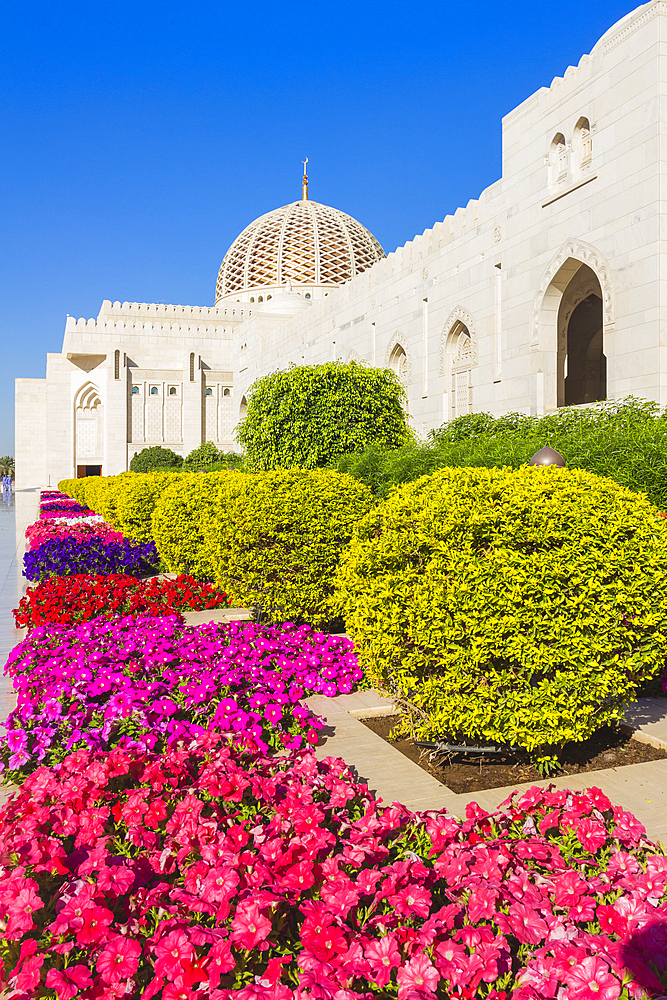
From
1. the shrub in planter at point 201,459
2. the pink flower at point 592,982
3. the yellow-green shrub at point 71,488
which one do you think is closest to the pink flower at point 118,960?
the pink flower at point 592,982

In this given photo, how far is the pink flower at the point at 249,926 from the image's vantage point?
195 centimetres

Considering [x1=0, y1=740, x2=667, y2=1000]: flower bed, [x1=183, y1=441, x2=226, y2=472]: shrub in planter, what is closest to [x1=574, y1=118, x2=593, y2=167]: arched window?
[x1=0, y1=740, x2=667, y2=1000]: flower bed

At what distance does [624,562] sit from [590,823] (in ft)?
4.26

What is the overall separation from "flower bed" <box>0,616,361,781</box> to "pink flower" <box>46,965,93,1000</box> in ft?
5.16

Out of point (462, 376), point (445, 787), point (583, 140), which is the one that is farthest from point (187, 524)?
point (583, 140)

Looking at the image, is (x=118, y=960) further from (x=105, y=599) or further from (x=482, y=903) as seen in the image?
(x=105, y=599)

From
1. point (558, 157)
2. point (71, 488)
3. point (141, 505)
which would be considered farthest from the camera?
point (71, 488)

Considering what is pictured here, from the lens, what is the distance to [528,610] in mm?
3338

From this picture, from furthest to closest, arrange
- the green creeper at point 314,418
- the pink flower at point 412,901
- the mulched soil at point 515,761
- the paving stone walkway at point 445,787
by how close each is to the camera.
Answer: the green creeper at point 314,418, the mulched soil at point 515,761, the paving stone walkway at point 445,787, the pink flower at point 412,901

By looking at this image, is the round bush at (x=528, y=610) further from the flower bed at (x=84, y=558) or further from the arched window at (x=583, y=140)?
the arched window at (x=583, y=140)

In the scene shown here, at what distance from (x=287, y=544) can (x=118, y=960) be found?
445 cm

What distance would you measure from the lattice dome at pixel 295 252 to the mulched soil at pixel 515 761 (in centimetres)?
4400

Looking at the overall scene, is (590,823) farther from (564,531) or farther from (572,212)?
(572,212)

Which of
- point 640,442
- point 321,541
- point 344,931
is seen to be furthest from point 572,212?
point 344,931
